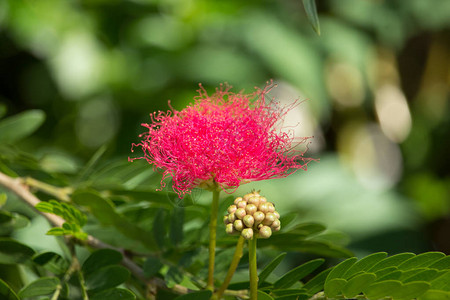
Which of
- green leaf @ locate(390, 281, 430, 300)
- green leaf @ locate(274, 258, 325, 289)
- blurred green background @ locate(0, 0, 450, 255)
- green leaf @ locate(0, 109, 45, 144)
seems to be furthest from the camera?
blurred green background @ locate(0, 0, 450, 255)

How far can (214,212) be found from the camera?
597 mm

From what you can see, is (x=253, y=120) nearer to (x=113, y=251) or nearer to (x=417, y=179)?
(x=113, y=251)

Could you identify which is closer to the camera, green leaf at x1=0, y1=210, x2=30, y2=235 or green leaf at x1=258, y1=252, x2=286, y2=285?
green leaf at x1=258, y1=252, x2=286, y2=285

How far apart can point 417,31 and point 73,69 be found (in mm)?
1568

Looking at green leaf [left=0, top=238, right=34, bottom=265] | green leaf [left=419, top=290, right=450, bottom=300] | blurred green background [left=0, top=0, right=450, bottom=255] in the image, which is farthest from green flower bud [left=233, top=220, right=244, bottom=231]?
blurred green background [left=0, top=0, right=450, bottom=255]

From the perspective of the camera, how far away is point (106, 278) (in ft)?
2.16

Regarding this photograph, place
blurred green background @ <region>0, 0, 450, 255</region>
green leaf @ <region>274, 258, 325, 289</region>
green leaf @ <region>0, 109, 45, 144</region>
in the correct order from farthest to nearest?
1. blurred green background @ <region>0, 0, 450, 255</region>
2. green leaf @ <region>0, 109, 45, 144</region>
3. green leaf @ <region>274, 258, 325, 289</region>

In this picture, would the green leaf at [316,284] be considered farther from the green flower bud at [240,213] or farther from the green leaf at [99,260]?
the green leaf at [99,260]

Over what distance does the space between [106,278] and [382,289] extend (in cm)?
34

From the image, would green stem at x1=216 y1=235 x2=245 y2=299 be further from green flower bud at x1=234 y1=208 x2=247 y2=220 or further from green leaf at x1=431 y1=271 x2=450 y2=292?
green leaf at x1=431 y1=271 x2=450 y2=292

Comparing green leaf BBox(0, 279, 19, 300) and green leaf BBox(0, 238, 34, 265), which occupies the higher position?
green leaf BBox(0, 238, 34, 265)

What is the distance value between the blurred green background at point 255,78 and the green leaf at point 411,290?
3.73 ft

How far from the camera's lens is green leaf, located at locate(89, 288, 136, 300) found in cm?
62

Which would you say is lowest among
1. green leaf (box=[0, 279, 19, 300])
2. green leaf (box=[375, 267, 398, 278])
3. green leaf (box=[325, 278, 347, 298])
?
green leaf (box=[0, 279, 19, 300])
